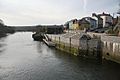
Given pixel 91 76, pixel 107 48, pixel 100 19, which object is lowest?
pixel 91 76

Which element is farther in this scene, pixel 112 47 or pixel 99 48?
pixel 99 48

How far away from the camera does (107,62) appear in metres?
32.3

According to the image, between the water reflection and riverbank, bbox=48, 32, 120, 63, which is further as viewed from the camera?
riverbank, bbox=48, 32, 120, 63

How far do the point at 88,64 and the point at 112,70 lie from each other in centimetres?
458

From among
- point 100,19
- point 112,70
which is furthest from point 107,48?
point 100,19

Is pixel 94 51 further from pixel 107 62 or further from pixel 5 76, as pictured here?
pixel 5 76

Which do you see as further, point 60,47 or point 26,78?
point 60,47

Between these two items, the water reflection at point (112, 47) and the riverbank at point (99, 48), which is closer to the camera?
the water reflection at point (112, 47)

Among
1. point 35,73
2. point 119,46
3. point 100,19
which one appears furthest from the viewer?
point 100,19

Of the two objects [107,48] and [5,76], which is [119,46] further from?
[5,76]

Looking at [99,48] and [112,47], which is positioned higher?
[112,47]

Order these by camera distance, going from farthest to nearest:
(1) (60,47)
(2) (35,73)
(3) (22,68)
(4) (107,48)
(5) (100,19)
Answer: (5) (100,19) < (1) (60,47) < (4) (107,48) < (3) (22,68) < (2) (35,73)

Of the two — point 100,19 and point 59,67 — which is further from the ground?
point 100,19

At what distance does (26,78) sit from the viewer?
24.3m
